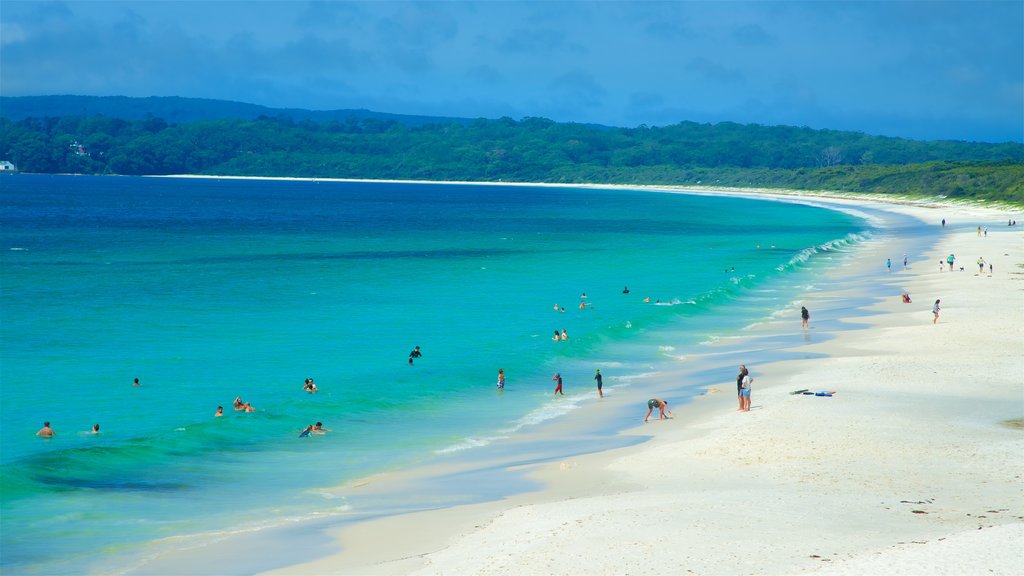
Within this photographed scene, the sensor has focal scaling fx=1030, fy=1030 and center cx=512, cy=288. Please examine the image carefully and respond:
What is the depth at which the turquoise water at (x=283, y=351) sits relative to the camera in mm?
22609

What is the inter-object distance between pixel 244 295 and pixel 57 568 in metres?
42.3

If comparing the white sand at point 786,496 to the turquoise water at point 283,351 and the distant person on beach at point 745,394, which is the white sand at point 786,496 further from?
the turquoise water at point 283,351

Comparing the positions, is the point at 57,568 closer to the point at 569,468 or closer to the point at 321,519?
the point at 321,519

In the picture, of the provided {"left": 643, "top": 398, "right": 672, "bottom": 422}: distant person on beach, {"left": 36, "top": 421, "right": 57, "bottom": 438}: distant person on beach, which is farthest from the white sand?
{"left": 36, "top": 421, "right": 57, "bottom": 438}: distant person on beach

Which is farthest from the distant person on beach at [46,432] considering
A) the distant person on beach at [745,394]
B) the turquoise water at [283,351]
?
the distant person on beach at [745,394]

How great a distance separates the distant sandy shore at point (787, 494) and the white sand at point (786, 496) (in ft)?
0.17

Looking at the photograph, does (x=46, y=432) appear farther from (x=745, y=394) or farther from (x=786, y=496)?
(x=786, y=496)

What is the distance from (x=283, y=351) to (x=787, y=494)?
2637 centimetres

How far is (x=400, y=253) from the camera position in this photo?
90.5 m

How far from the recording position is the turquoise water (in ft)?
74.2

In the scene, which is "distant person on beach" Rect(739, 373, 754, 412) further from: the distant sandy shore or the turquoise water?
the turquoise water

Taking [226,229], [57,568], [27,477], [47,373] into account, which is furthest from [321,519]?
[226,229]

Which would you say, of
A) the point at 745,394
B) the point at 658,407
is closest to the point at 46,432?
the point at 658,407

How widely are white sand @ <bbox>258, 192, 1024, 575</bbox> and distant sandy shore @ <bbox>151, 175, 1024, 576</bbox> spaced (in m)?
0.05
